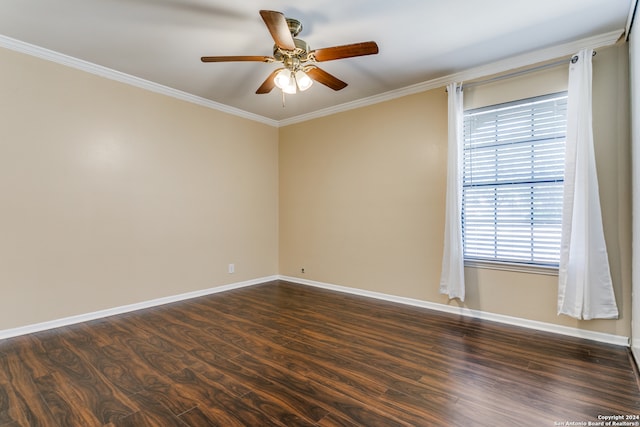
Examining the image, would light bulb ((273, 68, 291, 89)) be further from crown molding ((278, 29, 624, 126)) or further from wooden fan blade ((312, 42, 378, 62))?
crown molding ((278, 29, 624, 126))

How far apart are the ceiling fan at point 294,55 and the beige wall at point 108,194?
1649 mm

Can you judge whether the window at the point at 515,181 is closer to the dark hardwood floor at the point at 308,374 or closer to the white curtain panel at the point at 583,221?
the white curtain panel at the point at 583,221

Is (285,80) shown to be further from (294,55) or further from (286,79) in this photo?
(294,55)

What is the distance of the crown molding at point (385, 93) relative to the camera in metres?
2.78

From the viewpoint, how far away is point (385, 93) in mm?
4023

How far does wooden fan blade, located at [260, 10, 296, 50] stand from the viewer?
6.21 ft

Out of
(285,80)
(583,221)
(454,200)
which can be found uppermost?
(285,80)

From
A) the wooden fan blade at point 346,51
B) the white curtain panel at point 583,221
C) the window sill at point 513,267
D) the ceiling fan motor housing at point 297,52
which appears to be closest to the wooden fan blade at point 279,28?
the ceiling fan motor housing at point 297,52

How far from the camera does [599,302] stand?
265cm

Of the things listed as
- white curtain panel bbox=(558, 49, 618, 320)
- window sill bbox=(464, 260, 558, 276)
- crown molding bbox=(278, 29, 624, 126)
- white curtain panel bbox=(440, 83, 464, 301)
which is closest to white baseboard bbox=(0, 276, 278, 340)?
white curtain panel bbox=(440, 83, 464, 301)

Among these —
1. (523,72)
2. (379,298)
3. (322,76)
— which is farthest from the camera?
(379,298)

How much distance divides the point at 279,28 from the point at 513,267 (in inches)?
120

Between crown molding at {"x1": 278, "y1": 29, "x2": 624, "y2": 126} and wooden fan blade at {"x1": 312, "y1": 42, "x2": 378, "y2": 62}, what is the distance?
166 centimetres

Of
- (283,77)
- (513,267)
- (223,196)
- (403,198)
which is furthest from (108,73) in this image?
(513,267)
